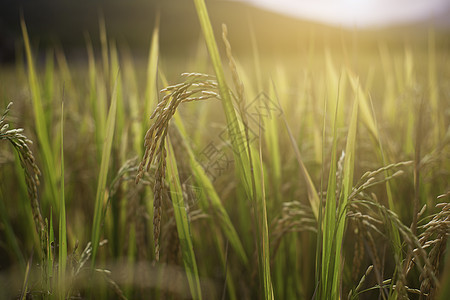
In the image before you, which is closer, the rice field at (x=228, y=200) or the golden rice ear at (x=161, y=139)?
the golden rice ear at (x=161, y=139)

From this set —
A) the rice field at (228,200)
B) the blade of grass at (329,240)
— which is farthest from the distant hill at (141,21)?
the blade of grass at (329,240)

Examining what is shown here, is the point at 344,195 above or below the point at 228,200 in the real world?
above

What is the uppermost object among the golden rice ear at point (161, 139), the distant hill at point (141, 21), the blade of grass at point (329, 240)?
the distant hill at point (141, 21)

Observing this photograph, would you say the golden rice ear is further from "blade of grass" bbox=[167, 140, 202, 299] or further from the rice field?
"blade of grass" bbox=[167, 140, 202, 299]

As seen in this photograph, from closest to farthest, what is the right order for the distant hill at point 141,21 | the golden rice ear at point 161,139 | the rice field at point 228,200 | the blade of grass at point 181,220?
the golden rice ear at point 161,139 → the rice field at point 228,200 → the blade of grass at point 181,220 → the distant hill at point 141,21

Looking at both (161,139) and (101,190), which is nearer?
(161,139)

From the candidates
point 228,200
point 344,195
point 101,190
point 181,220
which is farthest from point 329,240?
point 228,200

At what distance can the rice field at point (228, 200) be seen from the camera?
71 centimetres

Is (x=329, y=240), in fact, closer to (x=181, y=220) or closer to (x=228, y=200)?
(x=181, y=220)

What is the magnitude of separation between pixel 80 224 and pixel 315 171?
1.13m

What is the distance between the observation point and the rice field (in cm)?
71

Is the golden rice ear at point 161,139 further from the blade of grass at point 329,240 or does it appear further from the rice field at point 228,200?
the blade of grass at point 329,240

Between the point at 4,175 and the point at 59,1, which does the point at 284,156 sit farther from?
the point at 59,1

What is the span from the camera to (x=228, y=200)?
175 cm
